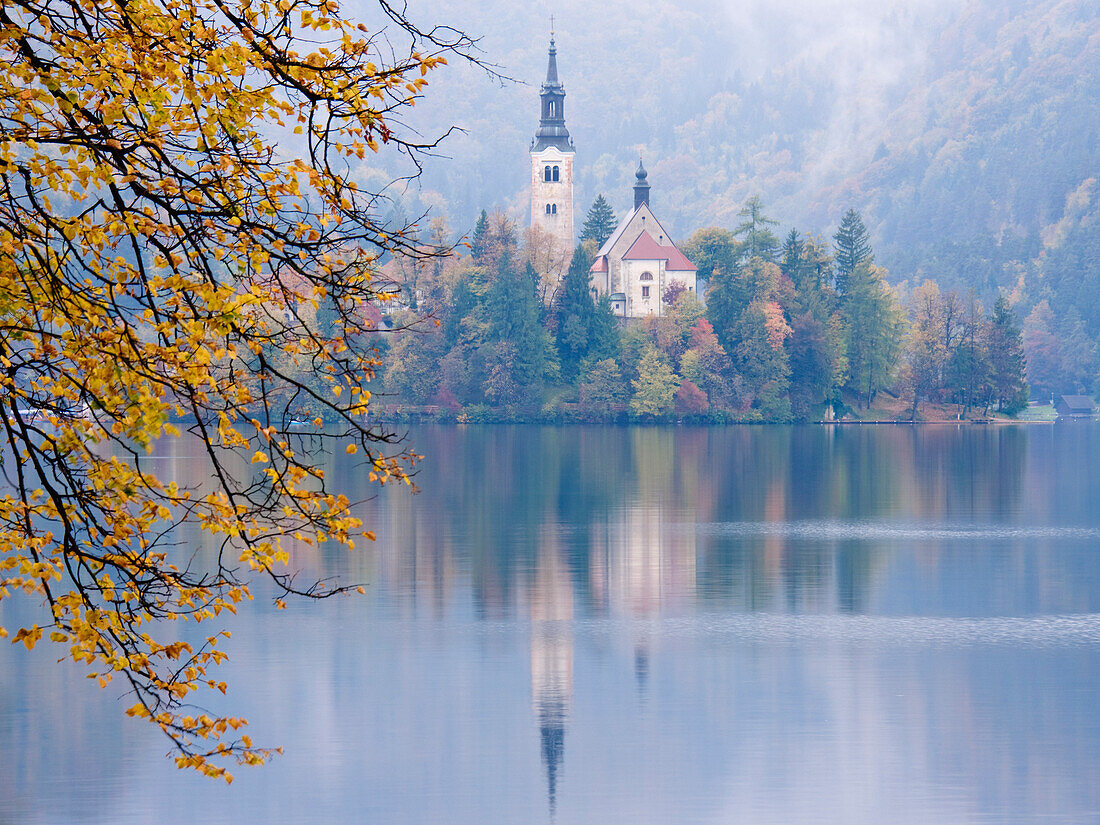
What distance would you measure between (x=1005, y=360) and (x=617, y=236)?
33246mm

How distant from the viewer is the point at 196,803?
14258 millimetres

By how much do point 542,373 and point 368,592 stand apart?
216 ft

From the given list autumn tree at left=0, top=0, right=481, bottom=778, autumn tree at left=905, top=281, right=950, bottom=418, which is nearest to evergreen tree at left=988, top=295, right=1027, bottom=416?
autumn tree at left=905, top=281, right=950, bottom=418

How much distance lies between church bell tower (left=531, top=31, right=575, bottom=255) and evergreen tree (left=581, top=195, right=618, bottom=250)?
153 cm

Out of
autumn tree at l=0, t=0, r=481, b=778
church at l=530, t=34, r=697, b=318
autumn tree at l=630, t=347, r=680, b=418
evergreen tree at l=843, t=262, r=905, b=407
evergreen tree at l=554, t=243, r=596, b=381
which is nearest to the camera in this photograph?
autumn tree at l=0, t=0, r=481, b=778

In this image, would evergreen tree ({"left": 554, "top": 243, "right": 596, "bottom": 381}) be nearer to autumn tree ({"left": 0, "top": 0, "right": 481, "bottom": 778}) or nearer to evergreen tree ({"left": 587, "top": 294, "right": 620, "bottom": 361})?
evergreen tree ({"left": 587, "top": 294, "right": 620, "bottom": 361})

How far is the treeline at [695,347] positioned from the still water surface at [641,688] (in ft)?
178

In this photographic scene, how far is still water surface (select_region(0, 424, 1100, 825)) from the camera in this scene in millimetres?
14438

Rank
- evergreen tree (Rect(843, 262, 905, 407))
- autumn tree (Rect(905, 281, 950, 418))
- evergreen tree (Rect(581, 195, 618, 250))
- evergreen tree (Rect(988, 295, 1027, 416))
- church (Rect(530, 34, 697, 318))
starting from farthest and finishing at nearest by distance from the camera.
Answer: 1. evergreen tree (Rect(581, 195, 618, 250))
2. church (Rect(530, 34, 697, 318))
3. autumn tree (Rect(905, 281, 950, 418))
4. evergreen tree (Rect(988, 295, 1027, 416))
5. evergreen tree (Rect(843, 262, 905, 407))

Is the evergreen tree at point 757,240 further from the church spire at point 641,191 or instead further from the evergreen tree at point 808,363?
the church spire at point 641,191

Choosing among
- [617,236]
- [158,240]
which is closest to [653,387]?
[617,236]

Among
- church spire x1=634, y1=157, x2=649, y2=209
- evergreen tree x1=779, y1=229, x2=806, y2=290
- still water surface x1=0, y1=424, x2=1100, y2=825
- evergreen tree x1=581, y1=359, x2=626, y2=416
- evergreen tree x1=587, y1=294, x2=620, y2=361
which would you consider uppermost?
church spire x1=634, y1=157, x2=649, y2=209

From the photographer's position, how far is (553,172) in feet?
407

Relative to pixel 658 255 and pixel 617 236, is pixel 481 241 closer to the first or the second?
pixel 658 255
